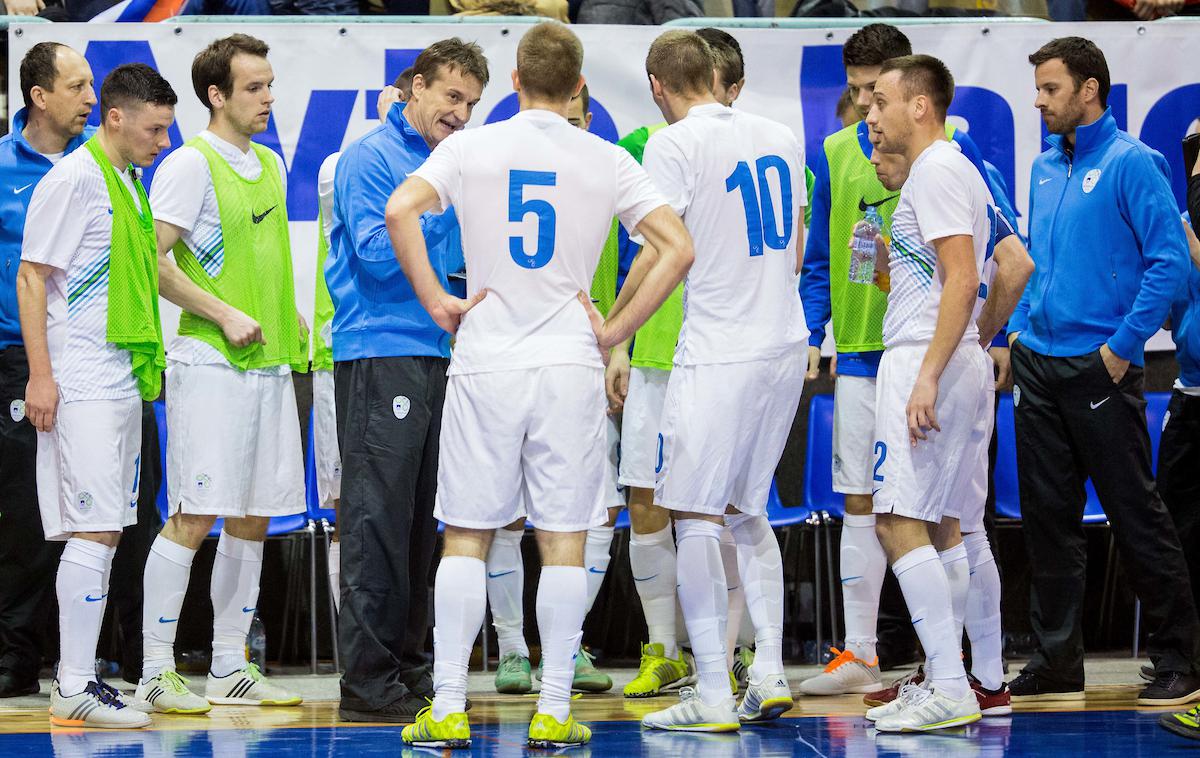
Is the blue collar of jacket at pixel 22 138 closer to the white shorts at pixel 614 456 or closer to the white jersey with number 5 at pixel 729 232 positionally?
the white shorts at pixel 614 456

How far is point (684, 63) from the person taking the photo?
5.28m

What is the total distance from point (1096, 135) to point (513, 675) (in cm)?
333

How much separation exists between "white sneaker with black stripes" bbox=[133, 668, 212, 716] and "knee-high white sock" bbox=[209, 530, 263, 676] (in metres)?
0.26

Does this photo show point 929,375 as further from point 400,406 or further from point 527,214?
point 400,406

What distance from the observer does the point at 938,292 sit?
5.16 m

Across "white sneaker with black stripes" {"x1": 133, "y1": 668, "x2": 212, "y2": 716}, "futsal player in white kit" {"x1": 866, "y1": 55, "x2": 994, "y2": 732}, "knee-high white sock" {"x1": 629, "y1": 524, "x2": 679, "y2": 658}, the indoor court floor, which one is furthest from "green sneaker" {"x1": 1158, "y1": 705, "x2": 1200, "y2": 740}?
"white sneaker with black stripes" {"x1": 133, "y1": 668, "x2": 212, "y2": 716}

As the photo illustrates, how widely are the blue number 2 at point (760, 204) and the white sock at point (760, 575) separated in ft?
3.28

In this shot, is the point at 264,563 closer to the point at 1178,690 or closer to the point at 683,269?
the point at 683,269

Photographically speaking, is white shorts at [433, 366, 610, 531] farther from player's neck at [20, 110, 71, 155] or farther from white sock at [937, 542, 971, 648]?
player's neck at [20, 110, 71, 155]

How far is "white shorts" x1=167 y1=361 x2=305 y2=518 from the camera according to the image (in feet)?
18.9

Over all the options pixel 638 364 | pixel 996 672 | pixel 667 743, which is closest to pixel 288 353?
pixel 638 364

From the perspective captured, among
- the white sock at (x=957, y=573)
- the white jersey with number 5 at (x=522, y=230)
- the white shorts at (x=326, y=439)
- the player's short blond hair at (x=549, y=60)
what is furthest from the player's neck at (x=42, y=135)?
the white sock at (x=957, y=573)

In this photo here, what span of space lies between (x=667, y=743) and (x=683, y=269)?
1.56m

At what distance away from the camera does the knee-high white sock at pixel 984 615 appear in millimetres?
5418
